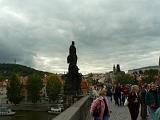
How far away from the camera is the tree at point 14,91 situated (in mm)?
122400

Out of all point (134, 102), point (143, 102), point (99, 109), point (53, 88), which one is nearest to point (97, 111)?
point (99, 109)

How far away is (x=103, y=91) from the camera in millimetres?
9969

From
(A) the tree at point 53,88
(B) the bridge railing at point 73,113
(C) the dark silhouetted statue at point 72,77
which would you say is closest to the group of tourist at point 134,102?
(B) the bridge railing at point 73,113

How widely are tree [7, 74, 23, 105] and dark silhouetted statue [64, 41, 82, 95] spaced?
91.5 m

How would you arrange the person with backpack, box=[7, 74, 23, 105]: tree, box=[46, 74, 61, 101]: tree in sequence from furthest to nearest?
box=[46, 74, 61, 101]: tree < box=[7, 74, 23, 105]: tree < the person with backpack

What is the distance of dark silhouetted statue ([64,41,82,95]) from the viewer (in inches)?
1206

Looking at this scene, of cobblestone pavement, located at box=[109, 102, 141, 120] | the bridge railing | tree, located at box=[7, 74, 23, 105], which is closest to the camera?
the bridge railing

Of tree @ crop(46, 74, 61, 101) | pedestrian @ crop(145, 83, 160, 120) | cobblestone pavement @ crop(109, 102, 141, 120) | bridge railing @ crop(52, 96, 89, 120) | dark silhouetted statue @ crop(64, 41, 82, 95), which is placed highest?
tree @ crop(46, 74, 61, 101)

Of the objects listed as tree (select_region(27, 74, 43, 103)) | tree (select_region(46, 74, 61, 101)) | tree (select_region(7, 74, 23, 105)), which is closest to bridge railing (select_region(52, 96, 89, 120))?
tree (select_region(7, 74, 23, 105))

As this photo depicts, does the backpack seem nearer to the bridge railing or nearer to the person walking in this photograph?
the bridge railing

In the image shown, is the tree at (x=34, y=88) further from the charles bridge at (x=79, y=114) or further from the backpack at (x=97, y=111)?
the backpack at (x=97, y=111)

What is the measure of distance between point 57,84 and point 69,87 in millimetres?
102358

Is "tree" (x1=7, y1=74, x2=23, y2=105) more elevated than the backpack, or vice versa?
"tree" (x1=7, y1=74, x2=23, y2=105)

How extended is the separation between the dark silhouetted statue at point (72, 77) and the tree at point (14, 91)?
91.5 metres
